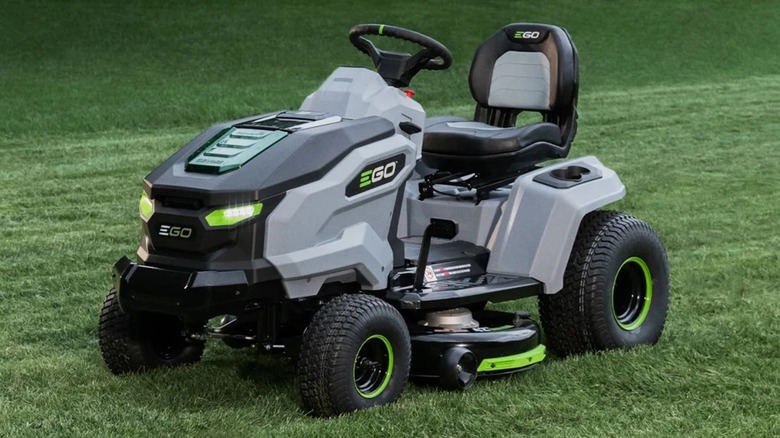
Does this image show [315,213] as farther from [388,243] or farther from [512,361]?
[512,361]

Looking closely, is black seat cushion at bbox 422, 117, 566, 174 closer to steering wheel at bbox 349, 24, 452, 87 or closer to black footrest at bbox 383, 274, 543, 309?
steering wheel at bbox 349, 24, 452, 87

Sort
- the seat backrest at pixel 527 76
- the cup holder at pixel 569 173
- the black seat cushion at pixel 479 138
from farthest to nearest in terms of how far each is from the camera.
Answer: the seat backrest at pixel 527 76
the cup holder at pixel 569 173
the black seat cushion at pixel 479 138

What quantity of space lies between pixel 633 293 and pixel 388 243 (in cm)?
125

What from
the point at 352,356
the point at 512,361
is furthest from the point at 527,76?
the point at 352,356

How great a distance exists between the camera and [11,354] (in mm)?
5363

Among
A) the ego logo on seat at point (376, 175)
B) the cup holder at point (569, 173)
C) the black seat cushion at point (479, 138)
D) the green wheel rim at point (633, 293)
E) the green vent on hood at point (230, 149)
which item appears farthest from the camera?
the green wheel rim at point (633, 293)

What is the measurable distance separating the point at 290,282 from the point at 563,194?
4.14 feet

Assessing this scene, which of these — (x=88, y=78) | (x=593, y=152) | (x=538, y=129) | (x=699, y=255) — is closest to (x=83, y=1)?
(x=88, y=78)

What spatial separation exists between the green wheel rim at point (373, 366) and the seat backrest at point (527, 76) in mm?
1523

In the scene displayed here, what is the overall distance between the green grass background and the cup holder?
73 cm

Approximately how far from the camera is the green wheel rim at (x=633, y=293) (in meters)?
5.32

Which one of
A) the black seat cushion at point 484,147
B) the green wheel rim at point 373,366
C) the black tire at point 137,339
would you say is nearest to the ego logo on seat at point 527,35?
the black seat cushion at point 484,147

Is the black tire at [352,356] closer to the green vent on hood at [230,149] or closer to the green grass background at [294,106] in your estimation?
the green grass background at [294,106]

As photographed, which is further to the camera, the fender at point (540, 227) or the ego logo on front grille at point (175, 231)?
the fender at point (540, 227)
